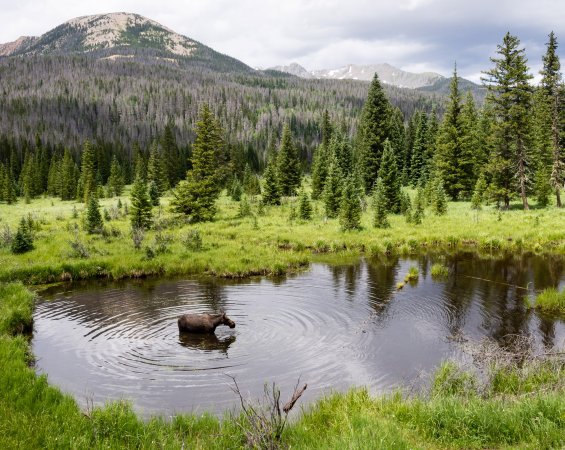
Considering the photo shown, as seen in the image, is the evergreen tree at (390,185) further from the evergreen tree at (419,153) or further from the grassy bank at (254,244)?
the evergreen tree at (419,153)

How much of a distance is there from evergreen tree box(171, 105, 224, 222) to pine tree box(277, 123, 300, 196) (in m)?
17.6

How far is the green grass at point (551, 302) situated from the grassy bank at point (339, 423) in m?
8.58

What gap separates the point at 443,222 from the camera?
1545 inches

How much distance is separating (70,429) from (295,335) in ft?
29.5

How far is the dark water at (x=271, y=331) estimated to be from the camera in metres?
12.1

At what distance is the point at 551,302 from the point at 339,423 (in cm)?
1399

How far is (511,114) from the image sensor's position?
145ft

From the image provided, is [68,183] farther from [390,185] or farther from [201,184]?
[390,185]

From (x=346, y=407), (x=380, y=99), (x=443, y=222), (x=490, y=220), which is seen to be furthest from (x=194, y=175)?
(x=346, y=407)

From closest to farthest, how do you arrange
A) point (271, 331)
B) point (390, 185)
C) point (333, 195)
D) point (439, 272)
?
point (271, 331) → point (439, 272) → point (333, 195) → point (390, 185)

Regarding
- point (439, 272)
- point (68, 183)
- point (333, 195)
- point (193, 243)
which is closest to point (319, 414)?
point (439, 272)

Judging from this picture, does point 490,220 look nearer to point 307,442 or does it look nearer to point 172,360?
point 172,360

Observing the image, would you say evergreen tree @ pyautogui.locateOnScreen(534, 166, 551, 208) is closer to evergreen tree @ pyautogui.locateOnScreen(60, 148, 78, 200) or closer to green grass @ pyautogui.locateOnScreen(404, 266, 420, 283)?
green grass @ pyautogui.locateOnScreen(404, 266, 420, 283)

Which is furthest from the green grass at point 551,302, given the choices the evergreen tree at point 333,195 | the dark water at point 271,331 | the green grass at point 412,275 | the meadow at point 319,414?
the evergreen tree at point 333,195
